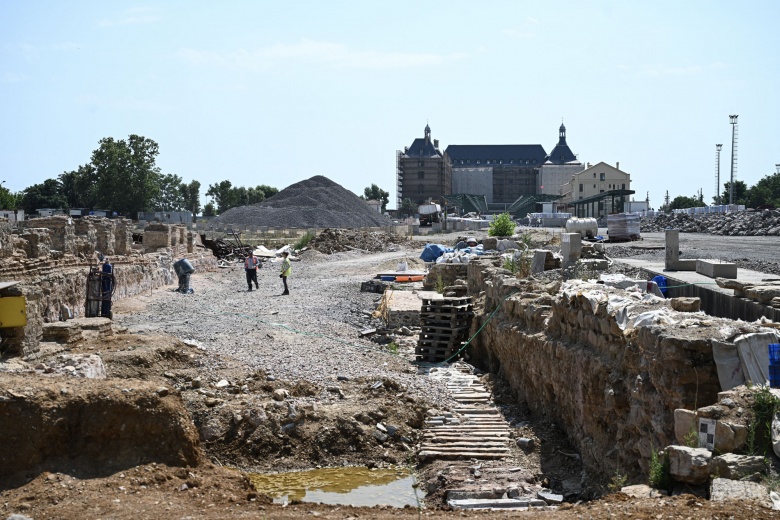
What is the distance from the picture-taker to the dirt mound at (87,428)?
672 cm

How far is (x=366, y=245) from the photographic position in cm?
4706

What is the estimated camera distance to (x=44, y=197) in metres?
80.2

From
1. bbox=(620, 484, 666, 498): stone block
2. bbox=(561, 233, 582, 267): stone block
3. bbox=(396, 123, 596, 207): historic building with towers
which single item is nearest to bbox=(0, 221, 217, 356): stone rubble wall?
bbox=(620, 484, 666, 498): stone block

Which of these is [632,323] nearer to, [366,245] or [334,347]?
[334,347]

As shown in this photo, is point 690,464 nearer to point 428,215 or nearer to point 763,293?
point 763,293

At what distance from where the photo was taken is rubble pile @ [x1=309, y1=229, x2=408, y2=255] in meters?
44.8

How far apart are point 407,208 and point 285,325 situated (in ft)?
368

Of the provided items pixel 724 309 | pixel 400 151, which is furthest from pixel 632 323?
pixel 400 151

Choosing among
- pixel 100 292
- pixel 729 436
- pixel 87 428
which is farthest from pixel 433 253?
pixel 729 436

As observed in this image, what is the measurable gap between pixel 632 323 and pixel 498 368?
6255mm

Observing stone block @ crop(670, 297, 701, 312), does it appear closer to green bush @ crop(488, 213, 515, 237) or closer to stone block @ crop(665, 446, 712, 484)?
stone block @ crop(665, 446, 712, 484)

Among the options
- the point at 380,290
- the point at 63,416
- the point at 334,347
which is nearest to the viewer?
the point at 63,416

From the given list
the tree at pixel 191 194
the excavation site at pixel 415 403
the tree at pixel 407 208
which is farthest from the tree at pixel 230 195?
the excavation site at pixel 415 403

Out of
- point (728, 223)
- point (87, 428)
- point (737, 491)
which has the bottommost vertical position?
point (87, 428)
